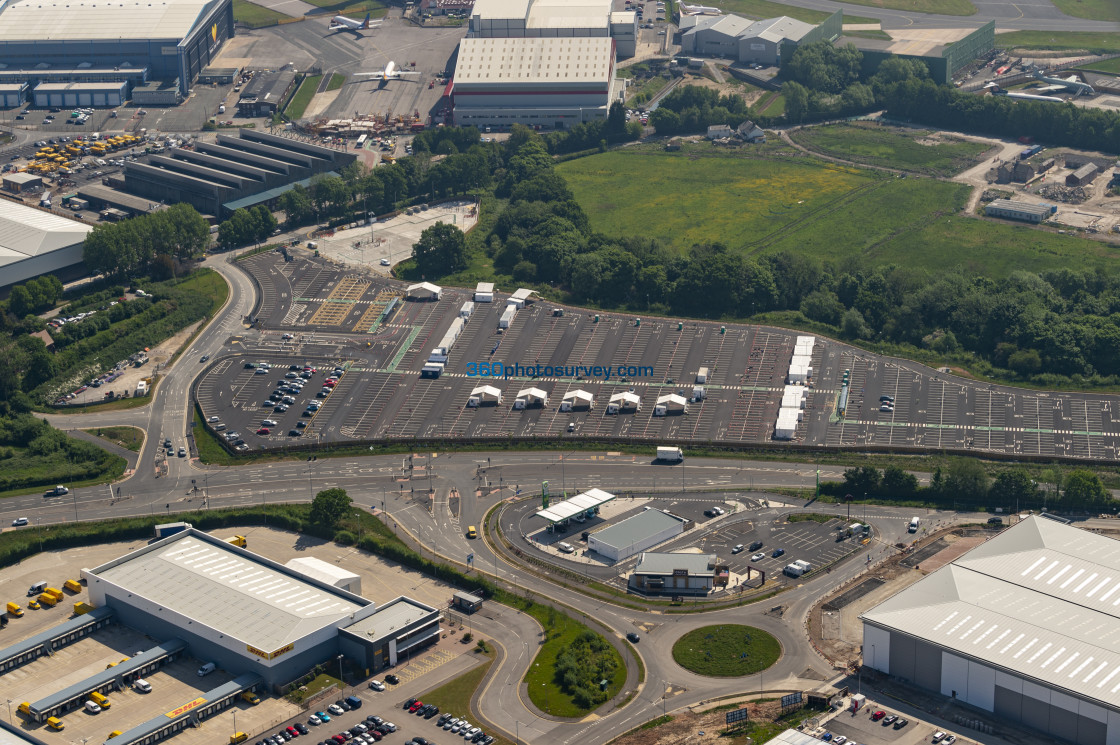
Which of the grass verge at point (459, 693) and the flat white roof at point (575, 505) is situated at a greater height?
the flat white roof at point (575, 505)

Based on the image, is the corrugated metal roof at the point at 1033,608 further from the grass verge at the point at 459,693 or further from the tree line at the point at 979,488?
the grass verge at the point at 459,693

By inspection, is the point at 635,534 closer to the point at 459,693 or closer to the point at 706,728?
the point at 459,693

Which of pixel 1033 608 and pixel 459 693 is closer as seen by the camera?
pixel 459 693

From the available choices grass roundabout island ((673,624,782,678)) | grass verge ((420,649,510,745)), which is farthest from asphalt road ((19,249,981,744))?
grass verge ((420,649,510,745))

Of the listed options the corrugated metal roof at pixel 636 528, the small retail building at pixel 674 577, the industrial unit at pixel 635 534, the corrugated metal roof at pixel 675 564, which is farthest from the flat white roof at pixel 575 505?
the small retail building at pixel 674 577

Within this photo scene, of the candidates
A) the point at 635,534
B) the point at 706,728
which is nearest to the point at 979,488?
the point at 635,534

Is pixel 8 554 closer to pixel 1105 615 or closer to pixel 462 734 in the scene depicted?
pixel 462 734
